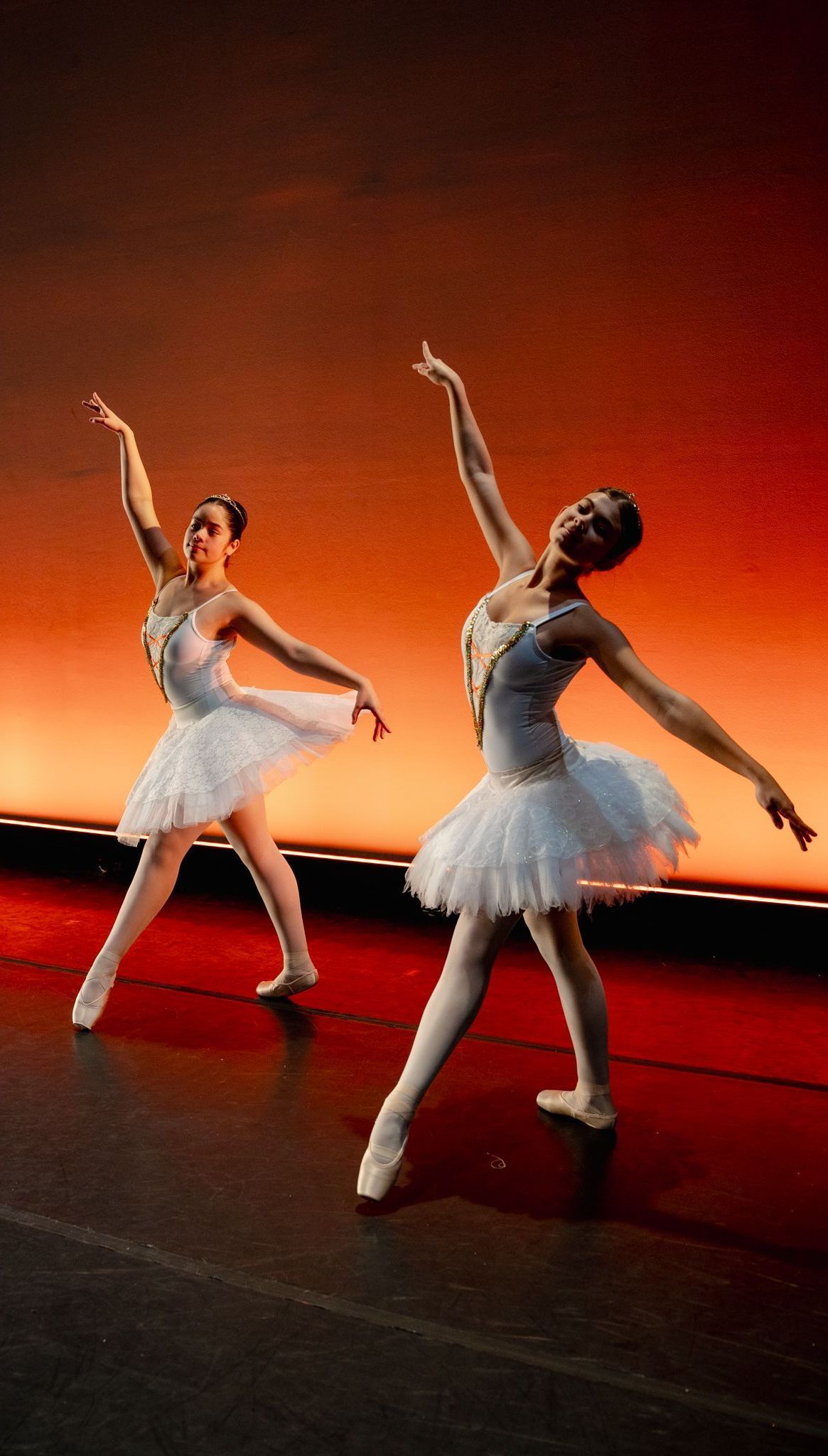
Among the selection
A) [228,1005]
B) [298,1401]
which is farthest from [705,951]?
[298,1401]

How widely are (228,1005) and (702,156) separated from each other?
3.28 m

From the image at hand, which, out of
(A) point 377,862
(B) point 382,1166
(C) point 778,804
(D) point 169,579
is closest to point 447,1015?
(B) point 382,1166

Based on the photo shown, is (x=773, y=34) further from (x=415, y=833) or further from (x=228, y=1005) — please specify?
(x=228, y=1005)

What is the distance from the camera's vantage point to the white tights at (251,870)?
10.6ft

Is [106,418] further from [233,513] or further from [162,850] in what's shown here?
[162,850]

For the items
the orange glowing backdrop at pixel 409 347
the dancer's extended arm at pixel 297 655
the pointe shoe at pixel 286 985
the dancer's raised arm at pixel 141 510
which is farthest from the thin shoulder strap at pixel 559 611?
the orange glowing backdrop at pixel 409 347

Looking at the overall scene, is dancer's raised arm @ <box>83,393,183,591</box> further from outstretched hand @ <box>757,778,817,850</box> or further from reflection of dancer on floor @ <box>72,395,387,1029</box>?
outstretched hand @ <box>757,778,817,850</box>

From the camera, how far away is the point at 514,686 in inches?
93.8

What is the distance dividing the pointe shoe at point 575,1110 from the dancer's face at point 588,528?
123 cm

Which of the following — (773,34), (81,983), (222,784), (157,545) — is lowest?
(81,983)

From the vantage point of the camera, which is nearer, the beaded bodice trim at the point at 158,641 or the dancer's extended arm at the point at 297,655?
the dancer's extended arm at the point at 297,655

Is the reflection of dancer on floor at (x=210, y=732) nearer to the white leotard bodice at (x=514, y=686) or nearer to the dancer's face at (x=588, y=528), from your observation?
the white leotard bodice at (x=514, y=686)

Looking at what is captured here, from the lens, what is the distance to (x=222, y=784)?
124 inches

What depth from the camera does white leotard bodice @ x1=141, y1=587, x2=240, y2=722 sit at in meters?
3.23
